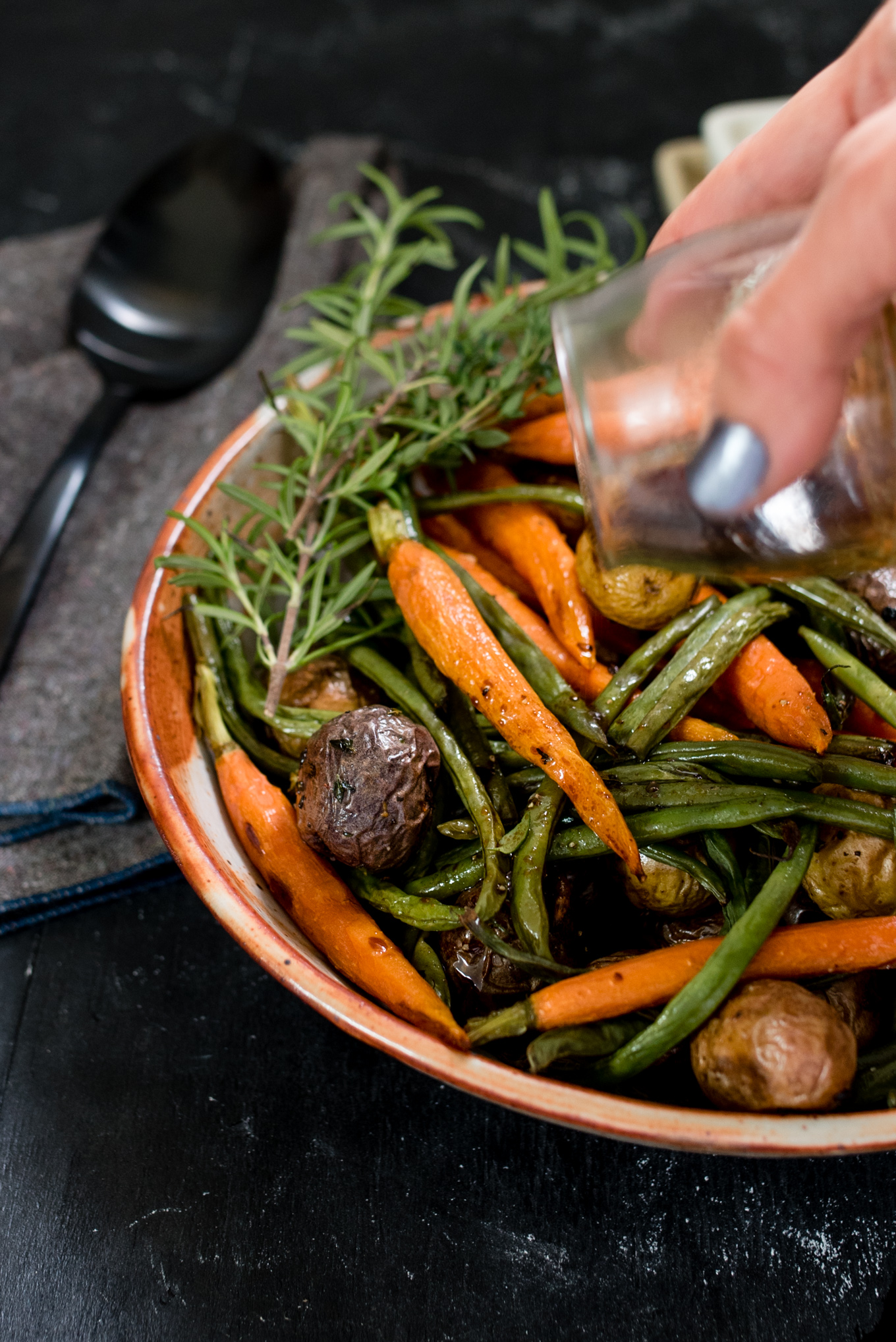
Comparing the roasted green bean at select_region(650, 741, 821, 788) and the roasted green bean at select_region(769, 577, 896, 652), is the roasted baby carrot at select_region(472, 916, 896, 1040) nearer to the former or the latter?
the roasted green bean at select_region(650, 741, 821, 788)

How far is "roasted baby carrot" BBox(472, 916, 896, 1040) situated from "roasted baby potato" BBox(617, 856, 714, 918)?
0.16 feet

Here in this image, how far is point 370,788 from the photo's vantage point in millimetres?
944

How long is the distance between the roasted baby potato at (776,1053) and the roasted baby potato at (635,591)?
0.43 meters

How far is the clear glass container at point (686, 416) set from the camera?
688mm

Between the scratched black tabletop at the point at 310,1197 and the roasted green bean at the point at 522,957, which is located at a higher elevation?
the roasted green bean at the point at 522,957

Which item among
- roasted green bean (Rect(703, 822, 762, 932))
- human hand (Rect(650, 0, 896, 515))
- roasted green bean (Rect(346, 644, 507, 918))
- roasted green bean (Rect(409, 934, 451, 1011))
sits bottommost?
roasted green bean (Rect(409, 934, 451, 1011))

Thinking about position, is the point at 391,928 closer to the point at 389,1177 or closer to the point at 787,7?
the point at 389,1177

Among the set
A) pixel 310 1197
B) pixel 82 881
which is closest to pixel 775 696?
pixel 310 1197

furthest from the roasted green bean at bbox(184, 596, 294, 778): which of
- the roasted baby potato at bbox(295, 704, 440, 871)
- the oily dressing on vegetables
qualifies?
the roasted baby potato at bbox(295, 704, 440, 871)

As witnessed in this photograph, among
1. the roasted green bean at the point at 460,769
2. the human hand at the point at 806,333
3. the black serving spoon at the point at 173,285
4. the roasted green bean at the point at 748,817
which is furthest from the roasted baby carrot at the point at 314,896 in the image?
the black serving spoon at the point at 173,285

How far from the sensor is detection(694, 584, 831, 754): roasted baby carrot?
39.5 inches

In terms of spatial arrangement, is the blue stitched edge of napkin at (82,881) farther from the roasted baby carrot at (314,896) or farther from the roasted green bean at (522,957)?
the roasted green bean at (522,957)

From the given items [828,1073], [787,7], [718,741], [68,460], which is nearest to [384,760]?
[718,741]

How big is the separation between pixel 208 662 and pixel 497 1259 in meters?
0.77
